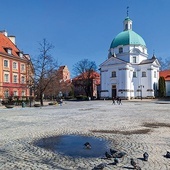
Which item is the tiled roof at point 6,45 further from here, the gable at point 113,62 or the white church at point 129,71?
the white church at point 129,71

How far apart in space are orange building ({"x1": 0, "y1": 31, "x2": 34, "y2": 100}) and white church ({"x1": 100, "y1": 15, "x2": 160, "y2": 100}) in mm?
25133

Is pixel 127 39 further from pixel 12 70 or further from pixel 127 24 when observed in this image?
pixel 12 70

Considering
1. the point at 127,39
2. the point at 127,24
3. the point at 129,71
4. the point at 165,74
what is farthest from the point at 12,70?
the point at 165,74

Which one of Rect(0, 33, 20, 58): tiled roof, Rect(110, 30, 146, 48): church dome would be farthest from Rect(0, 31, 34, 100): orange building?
Rect(110, 30, 146, 48): church dome

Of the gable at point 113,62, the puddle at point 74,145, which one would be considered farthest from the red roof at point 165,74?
the puddle at point 74,145

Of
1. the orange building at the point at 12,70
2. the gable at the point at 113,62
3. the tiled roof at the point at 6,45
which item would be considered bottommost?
the orange building at the point at 12,70

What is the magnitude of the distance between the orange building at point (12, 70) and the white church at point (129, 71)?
2513 centimetres

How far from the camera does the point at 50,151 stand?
7.84 m

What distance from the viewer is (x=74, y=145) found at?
877 cm

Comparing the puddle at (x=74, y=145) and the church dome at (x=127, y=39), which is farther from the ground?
the church dome at (x=127, y=39)

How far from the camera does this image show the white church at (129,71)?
218ft

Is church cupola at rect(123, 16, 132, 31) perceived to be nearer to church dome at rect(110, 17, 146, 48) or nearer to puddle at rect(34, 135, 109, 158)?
church dome at rect(110, 17, 146, 48)

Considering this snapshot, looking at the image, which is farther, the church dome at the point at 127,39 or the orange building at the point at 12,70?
the church dome at the point at 127,39

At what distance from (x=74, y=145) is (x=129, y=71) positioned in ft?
197
